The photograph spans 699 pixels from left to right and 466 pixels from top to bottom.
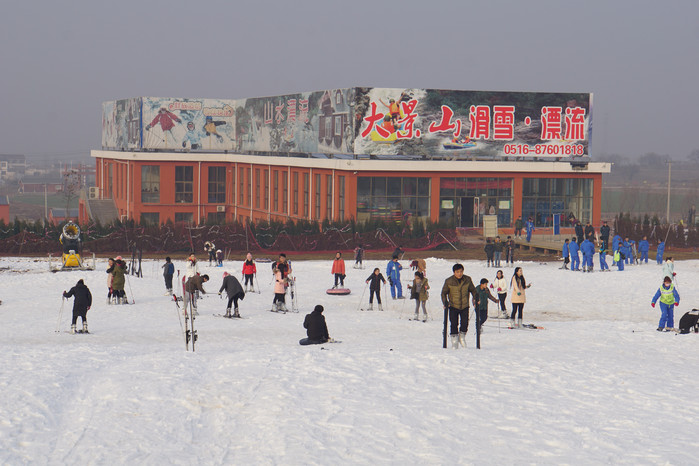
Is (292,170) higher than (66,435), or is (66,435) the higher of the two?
(292,170)

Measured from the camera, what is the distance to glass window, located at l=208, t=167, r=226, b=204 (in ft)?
265

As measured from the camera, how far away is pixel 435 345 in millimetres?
20047

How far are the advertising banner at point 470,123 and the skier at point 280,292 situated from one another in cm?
3042

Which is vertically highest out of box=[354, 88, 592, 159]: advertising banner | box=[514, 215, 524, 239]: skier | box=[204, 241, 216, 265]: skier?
box=[354, 88, 592, 159]: advertising banner

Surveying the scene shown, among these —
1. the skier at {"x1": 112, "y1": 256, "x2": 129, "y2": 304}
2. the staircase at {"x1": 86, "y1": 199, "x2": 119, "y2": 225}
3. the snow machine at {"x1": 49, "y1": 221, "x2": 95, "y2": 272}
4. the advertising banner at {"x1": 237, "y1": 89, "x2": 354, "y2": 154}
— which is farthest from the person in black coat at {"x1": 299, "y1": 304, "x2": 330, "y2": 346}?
the staircase at {"x1": 86, "y1": 199, "x2": 119, "y2": 225}

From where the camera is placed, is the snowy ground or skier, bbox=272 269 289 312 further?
skier, bbox=272 269 289 312

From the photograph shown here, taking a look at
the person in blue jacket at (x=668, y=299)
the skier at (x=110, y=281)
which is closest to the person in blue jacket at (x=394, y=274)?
the skier at (x=110, y=281)

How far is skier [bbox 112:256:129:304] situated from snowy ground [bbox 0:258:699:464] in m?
3.91

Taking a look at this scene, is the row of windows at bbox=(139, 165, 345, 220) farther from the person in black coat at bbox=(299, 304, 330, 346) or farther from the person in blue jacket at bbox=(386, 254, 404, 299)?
the person in black coat at bbox=(299, 304, 330, 346)

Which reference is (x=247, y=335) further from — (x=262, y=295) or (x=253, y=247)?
(x=253, y=247)

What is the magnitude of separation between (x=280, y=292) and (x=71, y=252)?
1349 centimetres

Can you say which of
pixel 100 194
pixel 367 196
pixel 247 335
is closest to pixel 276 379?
pixel 247 335

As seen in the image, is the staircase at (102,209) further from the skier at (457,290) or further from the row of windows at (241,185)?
the skier at (457,290)

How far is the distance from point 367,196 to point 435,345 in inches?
1453
